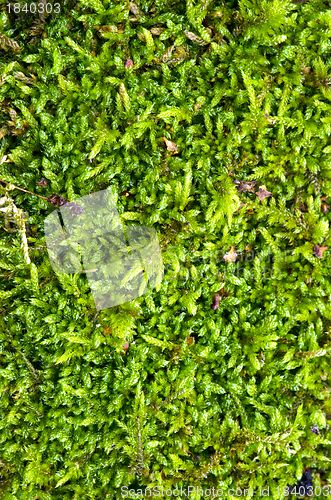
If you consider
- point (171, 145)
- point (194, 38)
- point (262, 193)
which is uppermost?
point (194, 38)

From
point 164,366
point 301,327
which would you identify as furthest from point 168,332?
point 301,327

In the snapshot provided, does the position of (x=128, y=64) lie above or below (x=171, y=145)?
above

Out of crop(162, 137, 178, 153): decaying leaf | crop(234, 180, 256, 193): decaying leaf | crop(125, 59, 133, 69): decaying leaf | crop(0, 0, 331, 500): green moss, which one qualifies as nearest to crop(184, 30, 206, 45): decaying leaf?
crop(0, 0, 331, 500): green moss

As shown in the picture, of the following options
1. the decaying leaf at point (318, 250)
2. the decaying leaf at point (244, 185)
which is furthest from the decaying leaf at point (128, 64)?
the decaying leaf at point (318, 250)

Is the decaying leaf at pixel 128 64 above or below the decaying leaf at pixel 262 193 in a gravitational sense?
above

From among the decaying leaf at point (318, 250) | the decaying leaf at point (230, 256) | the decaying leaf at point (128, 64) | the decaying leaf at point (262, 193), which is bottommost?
→ the decaying leaf at point (230, 256)

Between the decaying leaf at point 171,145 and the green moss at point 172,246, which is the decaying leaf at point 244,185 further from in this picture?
the decaying leaf at point 171,145

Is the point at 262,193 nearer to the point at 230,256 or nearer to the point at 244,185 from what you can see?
the point at 244,185

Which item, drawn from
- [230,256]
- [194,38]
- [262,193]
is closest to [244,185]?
[262,193]

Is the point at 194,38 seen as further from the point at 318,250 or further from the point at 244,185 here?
the point at 318,250

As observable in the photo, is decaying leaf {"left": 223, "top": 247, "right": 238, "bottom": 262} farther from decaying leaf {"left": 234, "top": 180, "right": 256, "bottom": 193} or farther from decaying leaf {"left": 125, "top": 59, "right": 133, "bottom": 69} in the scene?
decaying leaf {"left": 125, "top": 59, "right": 133, "bottom": 69}
